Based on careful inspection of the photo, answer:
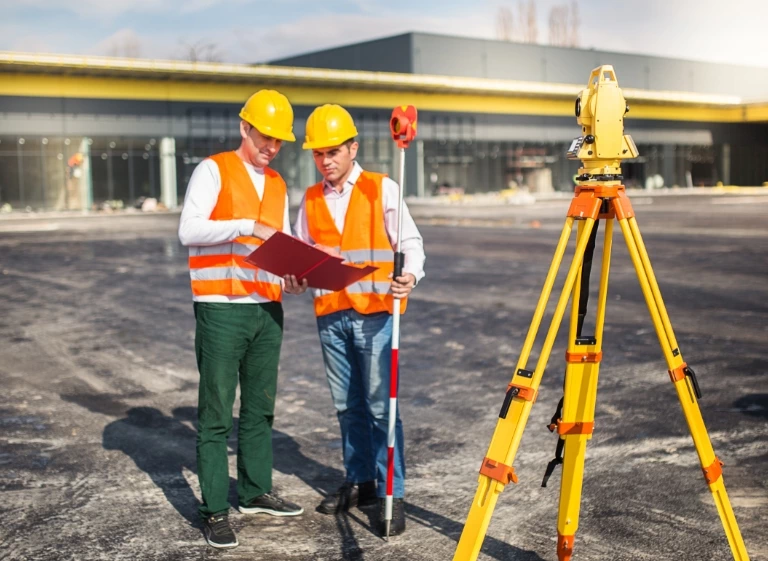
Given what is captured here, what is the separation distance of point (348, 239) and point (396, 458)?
1.13m

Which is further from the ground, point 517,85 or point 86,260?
point 517,85

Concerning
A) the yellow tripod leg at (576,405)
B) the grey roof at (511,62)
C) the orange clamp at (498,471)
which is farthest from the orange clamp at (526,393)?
the grey roof at (511,62)

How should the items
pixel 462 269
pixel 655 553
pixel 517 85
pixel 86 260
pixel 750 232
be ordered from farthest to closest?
pixel 517 85 < pixel 750 232 < pixel 86 260 < pixel 462 269 < pixel 655 553

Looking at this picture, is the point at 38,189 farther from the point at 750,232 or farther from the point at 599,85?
the point at 599,85

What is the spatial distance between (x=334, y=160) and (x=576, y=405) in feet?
5.54

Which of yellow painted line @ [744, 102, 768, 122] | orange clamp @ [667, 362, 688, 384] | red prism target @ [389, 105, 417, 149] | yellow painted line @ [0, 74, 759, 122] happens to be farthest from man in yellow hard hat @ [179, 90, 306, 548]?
yellow painted line @ [744, 102, 768, 122]

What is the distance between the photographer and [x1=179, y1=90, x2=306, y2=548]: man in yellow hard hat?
4.29 m

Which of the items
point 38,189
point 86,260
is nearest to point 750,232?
point 86,260

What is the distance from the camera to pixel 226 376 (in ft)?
14.5

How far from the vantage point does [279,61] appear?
73938 millimetres

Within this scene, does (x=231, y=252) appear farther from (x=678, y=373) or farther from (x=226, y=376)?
(x=678, y=373)

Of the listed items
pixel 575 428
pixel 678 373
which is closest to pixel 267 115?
pixel 575 428

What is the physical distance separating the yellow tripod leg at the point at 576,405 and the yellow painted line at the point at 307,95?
143 ft

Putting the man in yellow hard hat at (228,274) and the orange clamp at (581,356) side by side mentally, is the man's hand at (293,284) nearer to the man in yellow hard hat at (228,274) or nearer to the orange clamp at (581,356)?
the man in yellow hard hat at (228,274)
